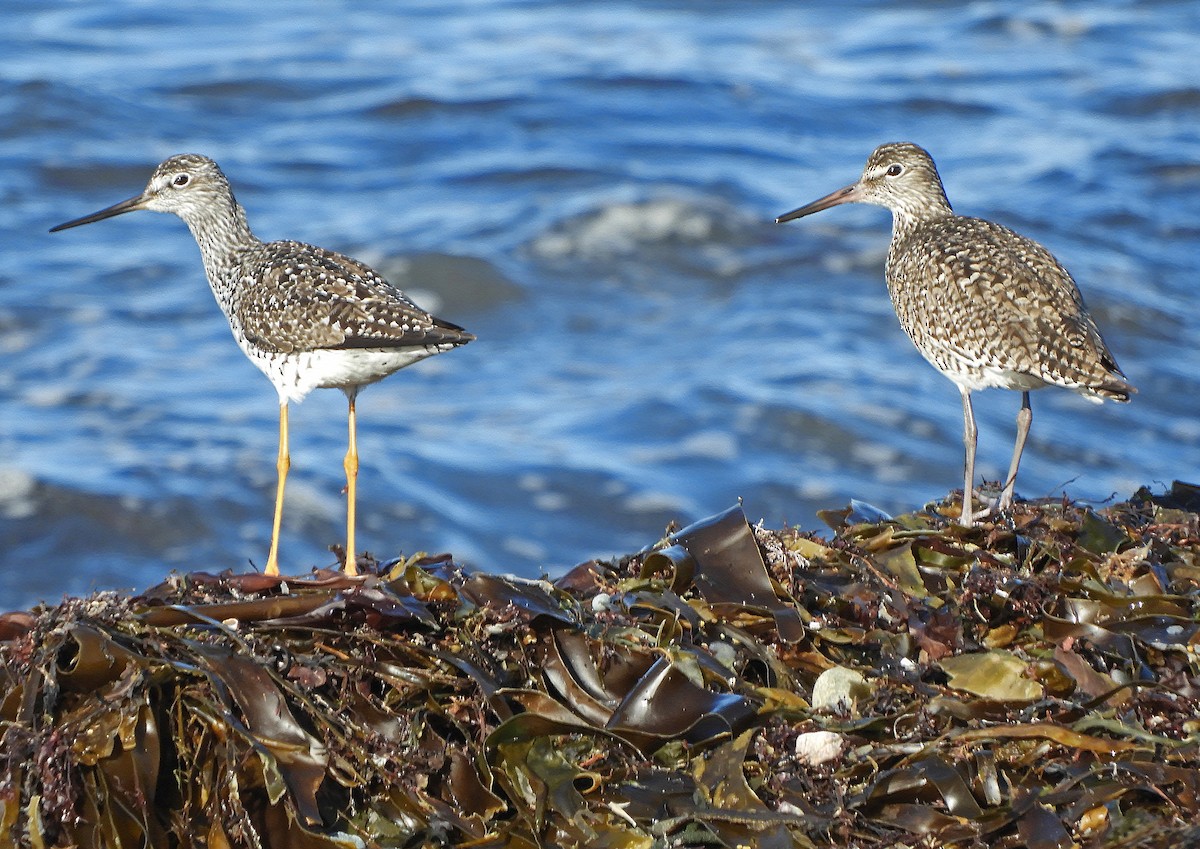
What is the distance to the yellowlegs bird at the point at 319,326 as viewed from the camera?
5.31 m

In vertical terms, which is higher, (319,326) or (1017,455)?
(319,326)

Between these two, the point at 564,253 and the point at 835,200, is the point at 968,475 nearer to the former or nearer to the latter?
the point at 835,200

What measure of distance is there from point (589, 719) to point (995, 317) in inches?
113

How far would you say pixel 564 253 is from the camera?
12484 millimetres

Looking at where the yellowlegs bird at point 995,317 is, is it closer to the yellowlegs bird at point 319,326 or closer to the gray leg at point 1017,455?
the gray leg at point 1017,455

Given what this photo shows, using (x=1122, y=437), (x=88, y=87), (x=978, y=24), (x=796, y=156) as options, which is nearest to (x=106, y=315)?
(x=88, y=87)

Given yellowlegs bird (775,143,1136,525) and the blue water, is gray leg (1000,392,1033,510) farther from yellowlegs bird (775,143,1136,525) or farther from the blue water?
the blue water

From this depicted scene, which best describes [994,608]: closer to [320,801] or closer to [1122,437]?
[320,801]

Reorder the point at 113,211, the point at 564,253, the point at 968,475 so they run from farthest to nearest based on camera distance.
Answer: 1. the point at 564,253
2. the point at 113,211
3. the point at 968,475

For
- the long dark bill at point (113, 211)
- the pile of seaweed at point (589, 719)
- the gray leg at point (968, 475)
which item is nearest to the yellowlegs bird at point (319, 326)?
the long dark bill at point (113, 211)

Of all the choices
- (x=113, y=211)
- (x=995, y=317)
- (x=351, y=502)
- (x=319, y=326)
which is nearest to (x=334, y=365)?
(x=319, y=326)

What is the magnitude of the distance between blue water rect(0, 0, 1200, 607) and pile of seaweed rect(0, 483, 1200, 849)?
273 cm

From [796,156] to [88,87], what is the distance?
290 inches

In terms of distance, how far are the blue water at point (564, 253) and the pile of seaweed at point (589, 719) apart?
273cm
